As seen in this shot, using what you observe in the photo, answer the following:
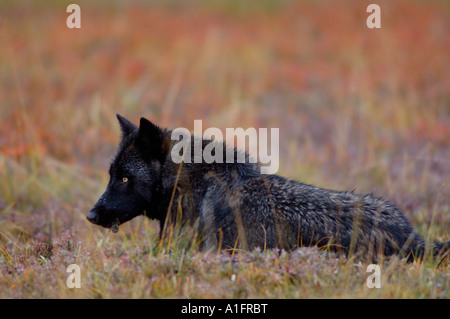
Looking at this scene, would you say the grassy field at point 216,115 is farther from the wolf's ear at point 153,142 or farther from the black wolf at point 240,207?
the wolf's ear at point 153,142

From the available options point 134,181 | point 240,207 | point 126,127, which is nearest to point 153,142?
point 134,181

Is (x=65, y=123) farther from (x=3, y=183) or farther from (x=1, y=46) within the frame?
(x=1, y=46)

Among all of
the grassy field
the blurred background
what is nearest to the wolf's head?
the grassy field

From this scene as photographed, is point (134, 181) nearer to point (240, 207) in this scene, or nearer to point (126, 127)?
point (126, 127)

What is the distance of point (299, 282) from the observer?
520 centimetres

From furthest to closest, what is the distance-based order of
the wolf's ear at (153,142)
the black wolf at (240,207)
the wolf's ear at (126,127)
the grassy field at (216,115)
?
the wolf's ear at (126,127), the wolf's ear at (153,142), the black wolf at (240,207), the grassy field at (216,115)

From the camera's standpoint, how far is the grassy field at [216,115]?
17.1 ft

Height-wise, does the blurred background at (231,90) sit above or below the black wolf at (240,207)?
above

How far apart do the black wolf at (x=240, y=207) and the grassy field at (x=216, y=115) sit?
0.92 feet

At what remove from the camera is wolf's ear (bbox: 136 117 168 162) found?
6.36m

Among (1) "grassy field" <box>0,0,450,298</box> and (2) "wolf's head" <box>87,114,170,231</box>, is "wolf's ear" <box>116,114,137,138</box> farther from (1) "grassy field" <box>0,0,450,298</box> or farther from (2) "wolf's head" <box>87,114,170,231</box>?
(1) "grassy field" <box>0,0,450,298</box>

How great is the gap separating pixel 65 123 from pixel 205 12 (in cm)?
1258

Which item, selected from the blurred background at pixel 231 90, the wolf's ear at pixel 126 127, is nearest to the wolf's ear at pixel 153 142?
the wolf's ear at pixel 126 127
